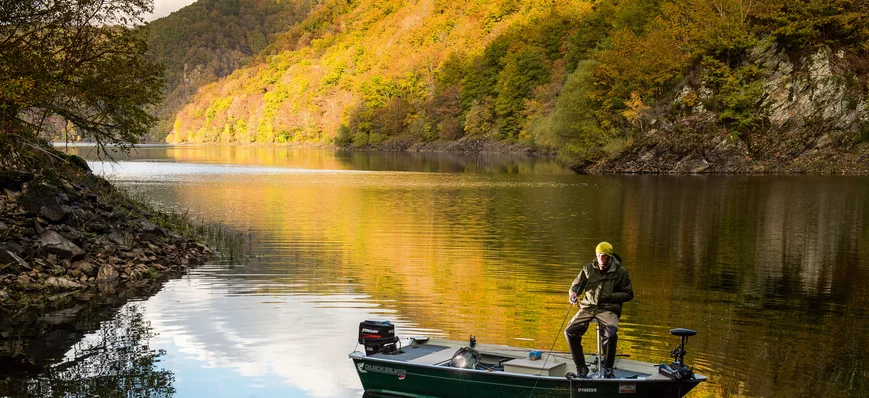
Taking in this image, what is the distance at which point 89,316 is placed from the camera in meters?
21.8

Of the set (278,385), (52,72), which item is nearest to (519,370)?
(278,385)

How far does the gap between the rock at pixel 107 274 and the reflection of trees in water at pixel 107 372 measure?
617 cm

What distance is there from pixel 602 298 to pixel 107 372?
10.4m

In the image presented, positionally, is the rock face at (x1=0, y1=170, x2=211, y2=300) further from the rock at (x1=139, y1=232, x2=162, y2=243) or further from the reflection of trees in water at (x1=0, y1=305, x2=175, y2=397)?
the reflection of trees in water at (x1=0, y1=305, x2=175, y2=397)

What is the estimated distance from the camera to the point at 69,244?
2558cm

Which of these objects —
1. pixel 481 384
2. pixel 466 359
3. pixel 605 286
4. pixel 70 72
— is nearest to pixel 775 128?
pixel 70 72

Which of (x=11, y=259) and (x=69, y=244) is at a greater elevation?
(x=69, y=244)

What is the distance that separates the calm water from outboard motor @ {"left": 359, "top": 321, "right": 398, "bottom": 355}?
1057 mm

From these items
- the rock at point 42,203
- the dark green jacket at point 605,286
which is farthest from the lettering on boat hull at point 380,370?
the rock at point 42,203

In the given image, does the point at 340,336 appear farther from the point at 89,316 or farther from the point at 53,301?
the point at 53,301

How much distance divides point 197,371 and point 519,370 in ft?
24.1

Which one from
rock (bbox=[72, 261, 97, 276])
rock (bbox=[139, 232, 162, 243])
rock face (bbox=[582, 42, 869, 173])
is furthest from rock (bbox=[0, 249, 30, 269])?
rock face (bbox=[582, 42, 869, 173])

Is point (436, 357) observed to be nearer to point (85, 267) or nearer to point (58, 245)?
point (85, 267)

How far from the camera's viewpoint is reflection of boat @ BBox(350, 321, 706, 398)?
13438 mm
